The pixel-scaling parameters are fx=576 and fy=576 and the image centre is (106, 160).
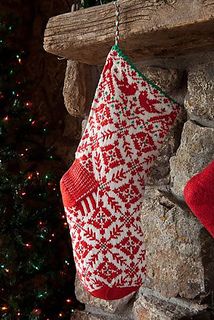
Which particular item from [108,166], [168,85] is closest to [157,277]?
[108,166]

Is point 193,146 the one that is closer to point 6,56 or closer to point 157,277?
point 157,277

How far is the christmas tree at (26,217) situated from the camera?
7.96ft

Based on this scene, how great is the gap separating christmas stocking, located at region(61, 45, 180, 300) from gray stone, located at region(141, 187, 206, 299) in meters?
0.06

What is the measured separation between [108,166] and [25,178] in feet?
3.32

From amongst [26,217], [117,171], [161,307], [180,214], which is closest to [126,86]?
[117,171]

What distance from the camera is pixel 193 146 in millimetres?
1391

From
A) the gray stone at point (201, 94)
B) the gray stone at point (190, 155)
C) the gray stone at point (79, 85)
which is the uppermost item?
the gray stone at point (79, 85)

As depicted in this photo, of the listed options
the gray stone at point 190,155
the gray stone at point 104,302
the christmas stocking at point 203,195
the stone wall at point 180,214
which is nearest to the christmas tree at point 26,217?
the gray stone at point 104,302

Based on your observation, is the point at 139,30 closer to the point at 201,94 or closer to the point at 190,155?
the point at 201,94

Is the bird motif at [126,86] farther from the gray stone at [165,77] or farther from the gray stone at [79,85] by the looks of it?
A: the gray stone at [79,85]

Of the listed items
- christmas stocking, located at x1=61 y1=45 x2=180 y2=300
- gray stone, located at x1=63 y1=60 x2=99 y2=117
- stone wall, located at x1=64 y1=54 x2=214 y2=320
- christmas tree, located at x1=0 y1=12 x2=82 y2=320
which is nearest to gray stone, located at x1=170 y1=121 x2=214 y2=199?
stone wall, located at x1=64 y1=54 x2=214 y2=320

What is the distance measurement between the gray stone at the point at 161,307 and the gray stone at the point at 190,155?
0.27m

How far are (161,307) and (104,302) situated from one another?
0.41 m

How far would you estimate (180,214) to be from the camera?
4.58 ft
